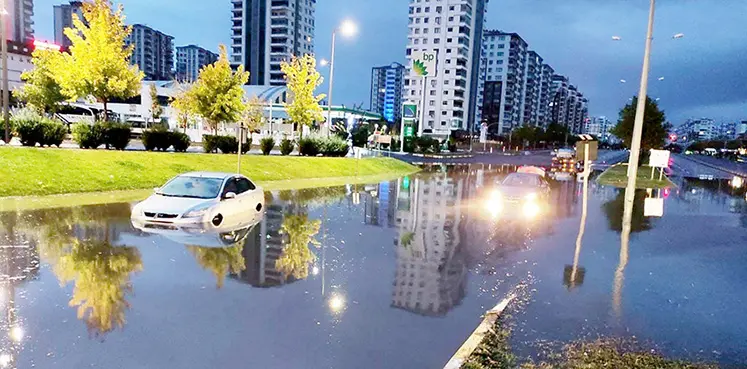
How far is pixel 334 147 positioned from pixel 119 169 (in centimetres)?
1853

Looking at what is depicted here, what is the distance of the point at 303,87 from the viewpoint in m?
33.8

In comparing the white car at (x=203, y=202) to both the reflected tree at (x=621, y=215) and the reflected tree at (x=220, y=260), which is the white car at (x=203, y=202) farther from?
the reflected tree at (x=621, y=215)

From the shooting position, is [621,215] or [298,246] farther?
[621,215]

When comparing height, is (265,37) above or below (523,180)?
above

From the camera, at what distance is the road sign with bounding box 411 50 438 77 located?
82.9 m

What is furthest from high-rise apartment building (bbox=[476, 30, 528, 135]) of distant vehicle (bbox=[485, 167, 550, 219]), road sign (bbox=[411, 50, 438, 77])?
distant vehicle (bbox=[485, 167, 550, 219])

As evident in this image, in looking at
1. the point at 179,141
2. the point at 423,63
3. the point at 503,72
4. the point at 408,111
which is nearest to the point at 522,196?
the point at 179,141

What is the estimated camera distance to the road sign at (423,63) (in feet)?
272

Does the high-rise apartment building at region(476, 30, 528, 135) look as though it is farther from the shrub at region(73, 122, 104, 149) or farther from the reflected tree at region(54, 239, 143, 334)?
the reflected tree at region(54, 239, 143, 334)

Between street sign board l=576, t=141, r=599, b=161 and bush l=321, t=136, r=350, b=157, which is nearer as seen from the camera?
street sign board l=576, t=141, r=599, b=161

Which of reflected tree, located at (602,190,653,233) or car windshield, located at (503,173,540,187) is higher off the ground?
car windshield, located at (503,173,540,187)

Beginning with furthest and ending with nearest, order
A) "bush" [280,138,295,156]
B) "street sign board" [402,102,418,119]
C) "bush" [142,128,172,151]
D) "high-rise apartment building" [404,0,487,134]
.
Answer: "high-rise apartment building" [404,0,487,134], "street sign board" [402,102,418,119], "bush" [280,138,295,156], "bush" [142,128,172,151]

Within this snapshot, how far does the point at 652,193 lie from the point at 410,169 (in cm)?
1780

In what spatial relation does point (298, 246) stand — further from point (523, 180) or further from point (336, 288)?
point (523, 180)
